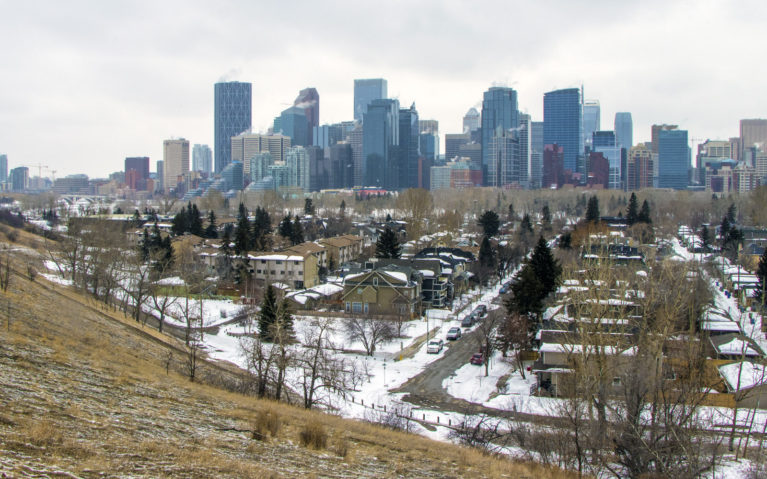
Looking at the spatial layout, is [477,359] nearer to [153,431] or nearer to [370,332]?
[370,332]

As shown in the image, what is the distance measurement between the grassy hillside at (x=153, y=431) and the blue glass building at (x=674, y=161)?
19909 cm

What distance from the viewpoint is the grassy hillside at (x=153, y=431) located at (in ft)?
28.9

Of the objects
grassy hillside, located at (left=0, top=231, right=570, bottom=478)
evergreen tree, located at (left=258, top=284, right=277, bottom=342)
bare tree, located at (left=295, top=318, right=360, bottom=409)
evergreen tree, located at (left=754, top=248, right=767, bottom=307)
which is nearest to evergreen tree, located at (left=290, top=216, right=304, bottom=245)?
evergreen tree, located at (left=258, top=284, right=277, bottom=342)

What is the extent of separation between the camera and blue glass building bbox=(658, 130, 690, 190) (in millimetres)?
193625

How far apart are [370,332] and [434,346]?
3.09 metres

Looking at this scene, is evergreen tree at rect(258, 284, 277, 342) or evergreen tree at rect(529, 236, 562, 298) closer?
evergreen tree at rect(258, 284, 277, 342)

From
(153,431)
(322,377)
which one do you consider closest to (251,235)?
(322,377)

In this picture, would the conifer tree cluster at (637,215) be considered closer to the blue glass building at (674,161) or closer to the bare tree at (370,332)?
the bare tree at (370,332)

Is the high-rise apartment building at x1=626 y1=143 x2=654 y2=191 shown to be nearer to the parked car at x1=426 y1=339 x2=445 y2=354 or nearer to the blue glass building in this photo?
the blue glass building

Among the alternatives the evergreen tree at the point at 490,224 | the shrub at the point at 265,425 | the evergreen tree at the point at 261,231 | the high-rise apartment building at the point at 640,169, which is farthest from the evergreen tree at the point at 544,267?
the high-rise apartment building at the point at 640,169

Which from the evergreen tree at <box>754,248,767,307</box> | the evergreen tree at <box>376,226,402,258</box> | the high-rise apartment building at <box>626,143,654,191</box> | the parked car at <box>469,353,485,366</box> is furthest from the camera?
the high-rise apartment building at <box>626,143,654,191</box>

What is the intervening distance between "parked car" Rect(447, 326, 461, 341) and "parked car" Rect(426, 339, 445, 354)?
1.56 meters

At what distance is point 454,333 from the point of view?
102ft

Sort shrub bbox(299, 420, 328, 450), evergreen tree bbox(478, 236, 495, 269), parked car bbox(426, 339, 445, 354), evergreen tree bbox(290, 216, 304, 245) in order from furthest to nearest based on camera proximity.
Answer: evergreen tree bbox(290, 216, 304, 245) → evergreen tree bbox(478, 236, 495, 269) → parked car bbox(426, 339, 445, 354) → shrub bbox(299, 420, 328, 450)
